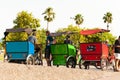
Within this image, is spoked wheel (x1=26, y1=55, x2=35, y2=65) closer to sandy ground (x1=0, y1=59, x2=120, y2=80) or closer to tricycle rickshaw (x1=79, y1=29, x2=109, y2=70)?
tricycle rickshaw (x1=79, y1=29, x2=109, y2=70)

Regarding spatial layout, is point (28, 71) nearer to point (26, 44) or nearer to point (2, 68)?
point (2, 68)

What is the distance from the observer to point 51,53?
1956 cm

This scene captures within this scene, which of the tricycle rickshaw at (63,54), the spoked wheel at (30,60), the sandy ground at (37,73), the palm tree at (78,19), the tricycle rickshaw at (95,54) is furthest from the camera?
the palm tree at (78,19)

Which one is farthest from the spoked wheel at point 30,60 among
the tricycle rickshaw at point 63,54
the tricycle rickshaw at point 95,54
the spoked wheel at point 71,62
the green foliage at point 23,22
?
the green foliage at point 23,22

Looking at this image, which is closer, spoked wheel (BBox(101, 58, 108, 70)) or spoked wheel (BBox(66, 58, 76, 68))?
spoked wheel (BBox(66, 58, 76, 68))

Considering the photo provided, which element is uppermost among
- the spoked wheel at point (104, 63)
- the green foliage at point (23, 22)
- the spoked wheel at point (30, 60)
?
the green foliage at point (23, 22)

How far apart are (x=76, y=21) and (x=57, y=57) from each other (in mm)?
104313

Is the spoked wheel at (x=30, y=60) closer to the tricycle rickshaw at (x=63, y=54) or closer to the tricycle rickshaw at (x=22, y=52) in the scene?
the tricycle rickshaw at (x=22, y=52)

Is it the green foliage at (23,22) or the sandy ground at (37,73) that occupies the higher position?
the green foliage at (23,22)

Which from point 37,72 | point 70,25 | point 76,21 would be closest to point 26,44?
point 37,72

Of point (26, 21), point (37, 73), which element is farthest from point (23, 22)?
point (37, 73)

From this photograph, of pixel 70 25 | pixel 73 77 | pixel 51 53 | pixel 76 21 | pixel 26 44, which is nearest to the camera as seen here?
pixel 73 77

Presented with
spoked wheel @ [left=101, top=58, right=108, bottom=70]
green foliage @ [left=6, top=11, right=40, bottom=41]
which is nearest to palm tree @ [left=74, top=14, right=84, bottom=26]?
green foliage @ [left=6, top=11, right=40, bottom=41]

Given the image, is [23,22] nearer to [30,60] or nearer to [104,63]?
[104,63]
